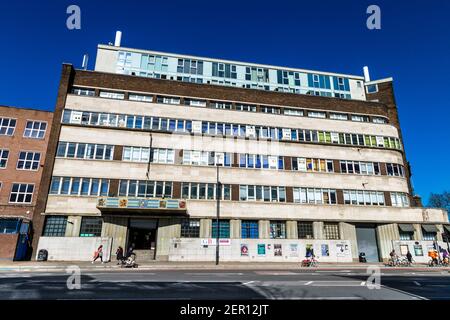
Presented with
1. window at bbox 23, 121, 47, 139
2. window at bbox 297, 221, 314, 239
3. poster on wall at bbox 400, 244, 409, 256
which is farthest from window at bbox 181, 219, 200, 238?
poster on wall at bbox 400, 244, 409, 256

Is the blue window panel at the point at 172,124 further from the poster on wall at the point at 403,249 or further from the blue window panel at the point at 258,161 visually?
the poster on wall at the point at 403,249

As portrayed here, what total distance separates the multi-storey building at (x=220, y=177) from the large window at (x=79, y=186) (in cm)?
11

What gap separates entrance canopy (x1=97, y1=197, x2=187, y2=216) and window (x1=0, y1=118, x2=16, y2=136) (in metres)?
14.4

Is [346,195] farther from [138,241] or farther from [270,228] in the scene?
[138,241]

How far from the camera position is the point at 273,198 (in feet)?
110

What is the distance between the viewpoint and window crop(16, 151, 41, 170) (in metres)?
31.9

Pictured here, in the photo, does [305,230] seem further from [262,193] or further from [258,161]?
[258,161]

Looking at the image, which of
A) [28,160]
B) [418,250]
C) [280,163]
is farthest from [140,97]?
[418,250]

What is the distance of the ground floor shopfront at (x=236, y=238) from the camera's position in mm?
28531

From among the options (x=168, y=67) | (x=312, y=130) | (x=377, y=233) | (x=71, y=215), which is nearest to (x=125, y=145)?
(x=71, y=215)

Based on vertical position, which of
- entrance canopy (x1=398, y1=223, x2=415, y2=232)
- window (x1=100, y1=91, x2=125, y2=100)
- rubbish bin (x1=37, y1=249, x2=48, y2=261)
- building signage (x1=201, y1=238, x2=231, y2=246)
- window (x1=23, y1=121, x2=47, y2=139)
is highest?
window (x1=100, y1=91, x2=125, y2=100)

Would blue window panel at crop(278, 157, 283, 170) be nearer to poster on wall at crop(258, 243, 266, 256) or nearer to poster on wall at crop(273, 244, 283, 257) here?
poster on wall at crop(273, 244, 283, 257)

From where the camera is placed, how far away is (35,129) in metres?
33.6
